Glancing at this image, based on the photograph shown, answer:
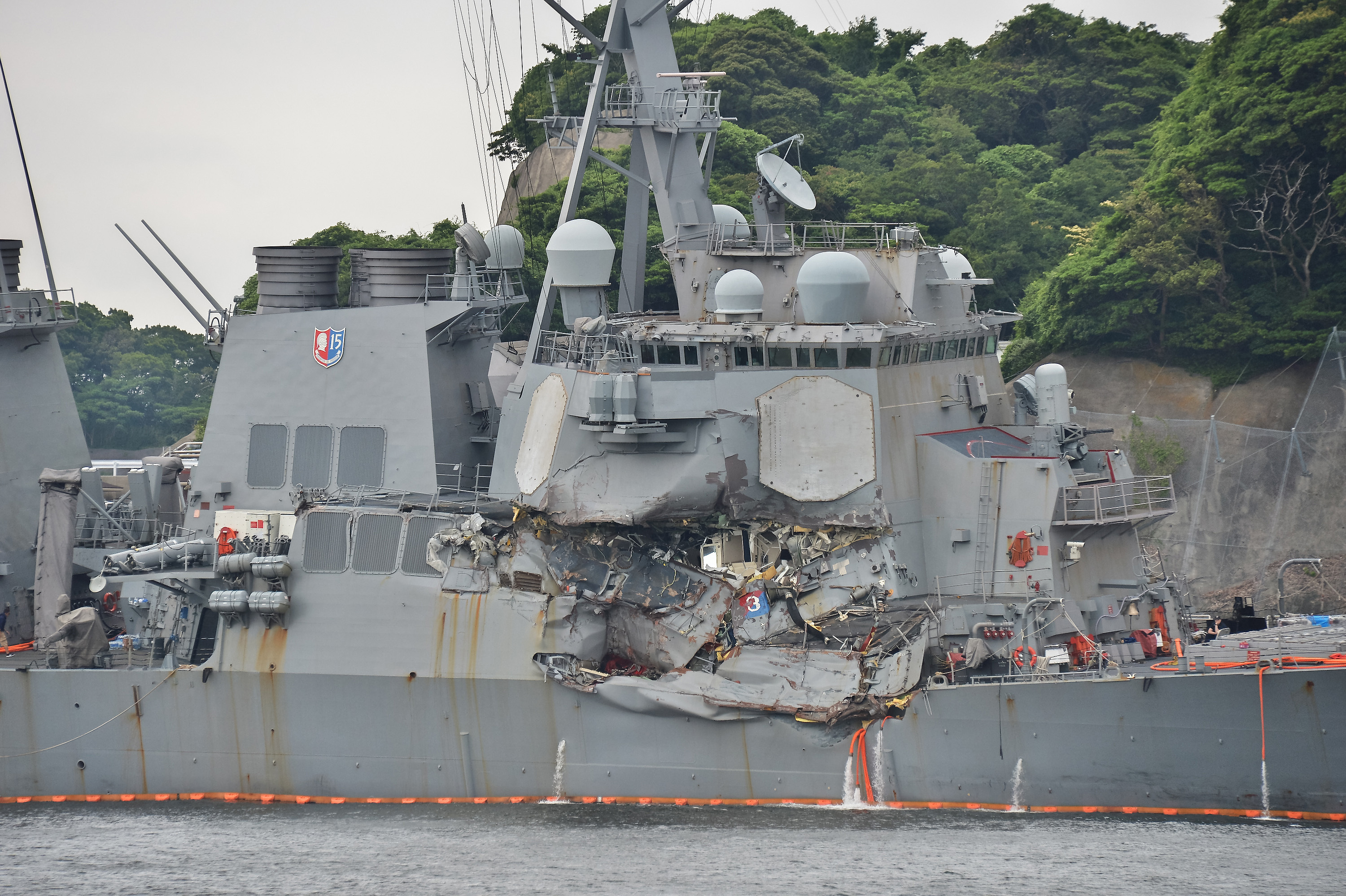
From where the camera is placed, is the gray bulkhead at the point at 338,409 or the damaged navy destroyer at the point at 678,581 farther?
the gray bulkhead at the point at 338,409

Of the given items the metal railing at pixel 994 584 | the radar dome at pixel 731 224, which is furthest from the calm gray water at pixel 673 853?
the radar dome at pixel 731 224

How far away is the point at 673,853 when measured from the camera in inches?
605

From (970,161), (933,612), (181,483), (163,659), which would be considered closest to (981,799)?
(933,612)

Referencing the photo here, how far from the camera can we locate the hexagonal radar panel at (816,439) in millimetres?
16328

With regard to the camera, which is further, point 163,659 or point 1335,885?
point 163,659

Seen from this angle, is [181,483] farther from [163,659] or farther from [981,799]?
[981,799]

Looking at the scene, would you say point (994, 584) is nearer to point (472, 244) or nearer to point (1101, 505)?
point (1101, 505)

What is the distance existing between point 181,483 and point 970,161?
32.7 meters

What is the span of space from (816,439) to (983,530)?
225 centimetres

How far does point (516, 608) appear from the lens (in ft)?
56.4

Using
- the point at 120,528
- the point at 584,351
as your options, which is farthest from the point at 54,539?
the point at 584,351

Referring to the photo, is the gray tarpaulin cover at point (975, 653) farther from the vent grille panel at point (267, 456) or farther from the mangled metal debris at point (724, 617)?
the vent grille panel at point (267, 456)

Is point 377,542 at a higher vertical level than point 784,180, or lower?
lower

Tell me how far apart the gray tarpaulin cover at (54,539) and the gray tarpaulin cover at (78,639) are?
1.08 meters
